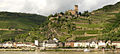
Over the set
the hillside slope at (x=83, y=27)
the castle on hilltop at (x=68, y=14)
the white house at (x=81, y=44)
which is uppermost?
the castle on hilltop at (x=68, y=14)

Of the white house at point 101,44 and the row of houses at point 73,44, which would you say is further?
the white house at point 101,44

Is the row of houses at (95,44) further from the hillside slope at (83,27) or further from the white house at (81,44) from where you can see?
the hillside slope at (83,27)

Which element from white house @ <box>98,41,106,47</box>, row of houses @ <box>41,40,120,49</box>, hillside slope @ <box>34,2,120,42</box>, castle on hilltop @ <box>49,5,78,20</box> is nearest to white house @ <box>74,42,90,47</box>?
row of houses @ <box>41,40,120,49</box>

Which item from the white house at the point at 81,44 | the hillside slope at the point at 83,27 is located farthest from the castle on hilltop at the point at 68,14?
the white house at the point at 81,44

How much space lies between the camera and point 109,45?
110m

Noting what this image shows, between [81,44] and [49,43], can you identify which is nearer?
[81,44]

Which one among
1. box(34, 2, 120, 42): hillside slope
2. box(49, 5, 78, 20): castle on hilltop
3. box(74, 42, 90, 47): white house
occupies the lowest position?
box(74, 42, 90, 47): white house

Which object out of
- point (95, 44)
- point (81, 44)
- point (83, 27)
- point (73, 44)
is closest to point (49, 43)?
point (73, 44)

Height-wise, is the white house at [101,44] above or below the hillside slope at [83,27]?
below

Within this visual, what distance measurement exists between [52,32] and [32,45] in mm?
15851

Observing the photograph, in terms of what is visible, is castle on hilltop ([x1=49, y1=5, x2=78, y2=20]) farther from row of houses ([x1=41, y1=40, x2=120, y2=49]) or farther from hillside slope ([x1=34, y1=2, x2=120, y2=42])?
row of houses ([x1=41, y1=40, x2=120, y2=49])

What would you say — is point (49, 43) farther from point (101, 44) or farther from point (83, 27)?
point (101, 44)

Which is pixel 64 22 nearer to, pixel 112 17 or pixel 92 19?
pixel 92 19

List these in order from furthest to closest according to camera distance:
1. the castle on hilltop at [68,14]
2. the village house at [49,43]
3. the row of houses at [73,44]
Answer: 1. the castle on hilltop at [68,14]
2. the village house at [49,43]
3. the row of houses at [73,44]
